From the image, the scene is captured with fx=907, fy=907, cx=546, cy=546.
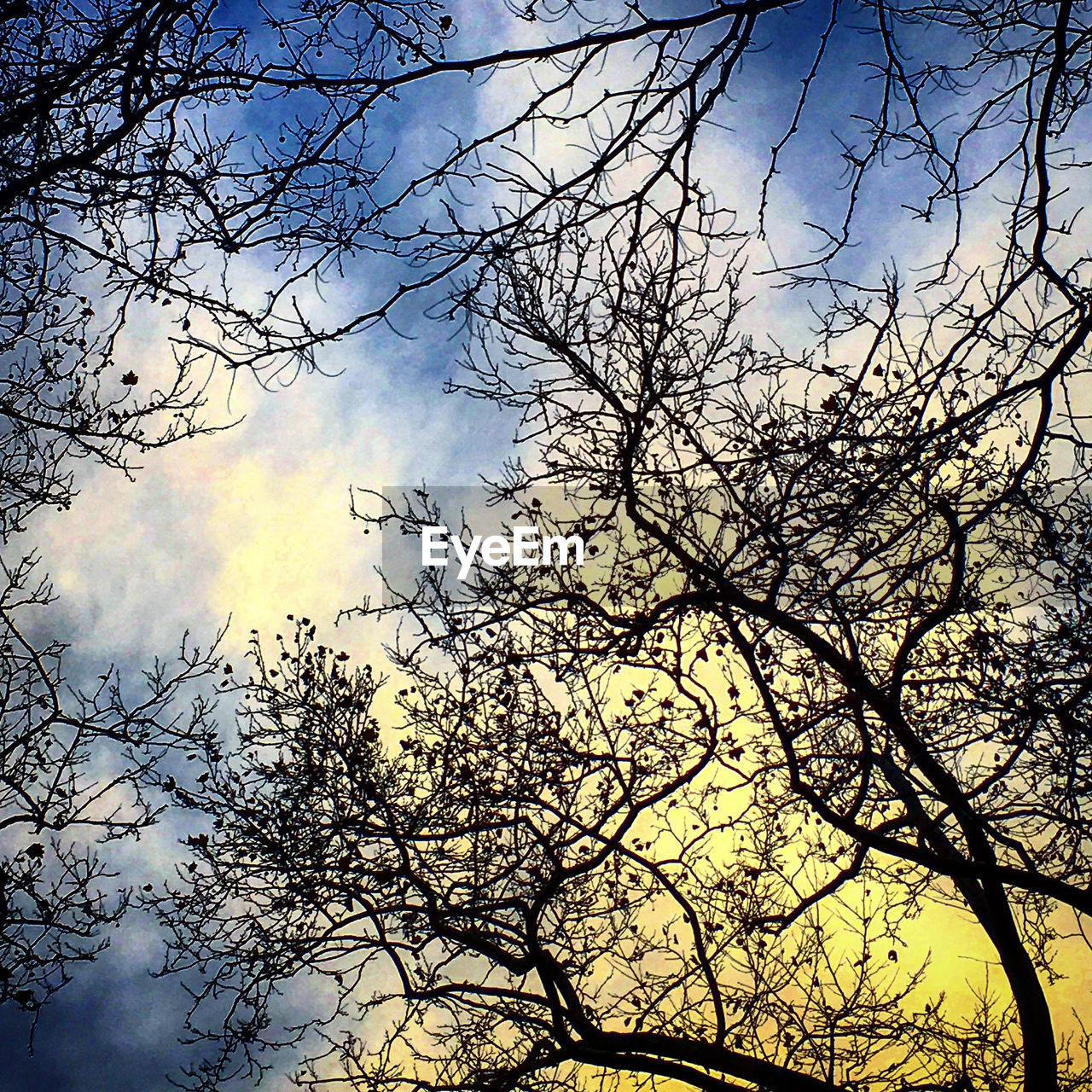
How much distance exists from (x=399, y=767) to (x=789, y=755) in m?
3.12

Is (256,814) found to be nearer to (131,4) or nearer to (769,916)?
(769,916)

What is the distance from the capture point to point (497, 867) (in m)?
6.78

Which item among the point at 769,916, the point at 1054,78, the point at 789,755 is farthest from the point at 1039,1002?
the point at 1054,78

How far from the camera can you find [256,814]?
24.9ft

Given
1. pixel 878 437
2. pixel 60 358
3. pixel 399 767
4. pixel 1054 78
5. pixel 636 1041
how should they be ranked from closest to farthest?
pixel 878 437
pixel 1054 78
pixel 60 358
pixel 636 1041
pixel 399 767

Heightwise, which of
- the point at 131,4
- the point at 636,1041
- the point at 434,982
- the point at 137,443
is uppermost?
the point at 137,443

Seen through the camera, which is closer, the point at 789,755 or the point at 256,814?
the point at 789,755

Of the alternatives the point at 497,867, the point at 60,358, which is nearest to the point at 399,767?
the point at 497,867

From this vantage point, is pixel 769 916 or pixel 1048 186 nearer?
pixel 1048 186

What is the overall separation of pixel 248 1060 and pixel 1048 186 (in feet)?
26.9

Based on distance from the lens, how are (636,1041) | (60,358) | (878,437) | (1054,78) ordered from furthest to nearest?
1. (636,1041)
2. (60,358)
3. (1054,78)
4. (878,437)

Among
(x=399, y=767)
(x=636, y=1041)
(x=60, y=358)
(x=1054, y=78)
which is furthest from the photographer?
(x=399, y=767)

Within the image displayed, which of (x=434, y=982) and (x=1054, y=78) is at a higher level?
(x=1054, y=78)

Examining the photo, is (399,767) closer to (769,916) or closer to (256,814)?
(256,814)
